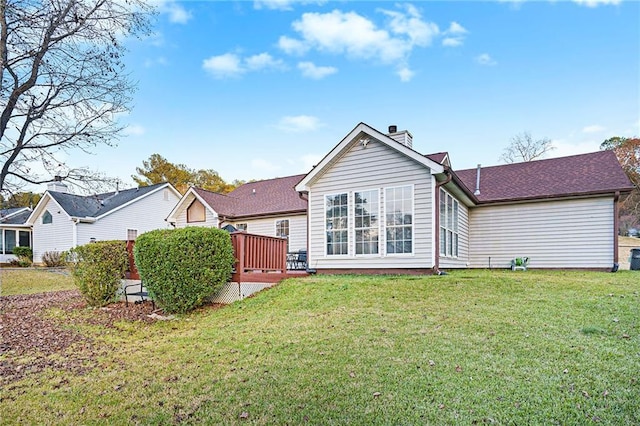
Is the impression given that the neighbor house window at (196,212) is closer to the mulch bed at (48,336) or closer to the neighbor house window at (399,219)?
the mulch bed at (48,336)

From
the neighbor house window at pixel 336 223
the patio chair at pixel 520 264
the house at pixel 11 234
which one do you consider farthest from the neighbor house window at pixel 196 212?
the house at pixel 11 234

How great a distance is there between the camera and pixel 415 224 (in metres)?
10.3

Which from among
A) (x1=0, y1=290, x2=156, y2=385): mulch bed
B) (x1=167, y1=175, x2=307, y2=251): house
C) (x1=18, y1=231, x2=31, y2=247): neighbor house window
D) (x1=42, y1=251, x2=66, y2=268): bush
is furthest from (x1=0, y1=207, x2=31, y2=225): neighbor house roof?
(x1=0, y1=290, x2=156, y2=385): mulch bed

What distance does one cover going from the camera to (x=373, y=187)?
436 inches

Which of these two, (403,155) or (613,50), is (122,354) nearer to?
(403,155)

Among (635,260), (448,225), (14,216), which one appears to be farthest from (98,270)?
(14,216)

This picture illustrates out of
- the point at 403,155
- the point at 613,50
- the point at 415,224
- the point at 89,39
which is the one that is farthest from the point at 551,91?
the point at 89,39

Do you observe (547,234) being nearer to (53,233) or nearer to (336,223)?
(336,223)

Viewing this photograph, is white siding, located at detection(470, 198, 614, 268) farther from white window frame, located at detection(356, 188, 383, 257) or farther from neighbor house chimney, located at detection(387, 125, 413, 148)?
white window frame, located at detection(356, 188, 383, 257)

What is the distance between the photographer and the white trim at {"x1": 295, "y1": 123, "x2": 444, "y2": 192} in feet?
33.0

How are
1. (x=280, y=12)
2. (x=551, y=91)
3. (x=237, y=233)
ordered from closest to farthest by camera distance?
(x=237, y=233), (x=280, y=12), (x=551, y=91)

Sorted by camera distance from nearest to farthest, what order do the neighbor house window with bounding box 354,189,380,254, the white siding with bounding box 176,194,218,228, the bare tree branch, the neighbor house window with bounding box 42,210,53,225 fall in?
1. the neighbor house window with bounding box 354,189,380,254
2. the white siding with bounding box 176,194,218,228
3. the neighbor house window with bounding box 42,210,53,225
4. the bare tree branch

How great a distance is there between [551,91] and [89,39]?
15563mm

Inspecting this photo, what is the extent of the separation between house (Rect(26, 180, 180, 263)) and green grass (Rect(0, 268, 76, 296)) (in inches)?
166
